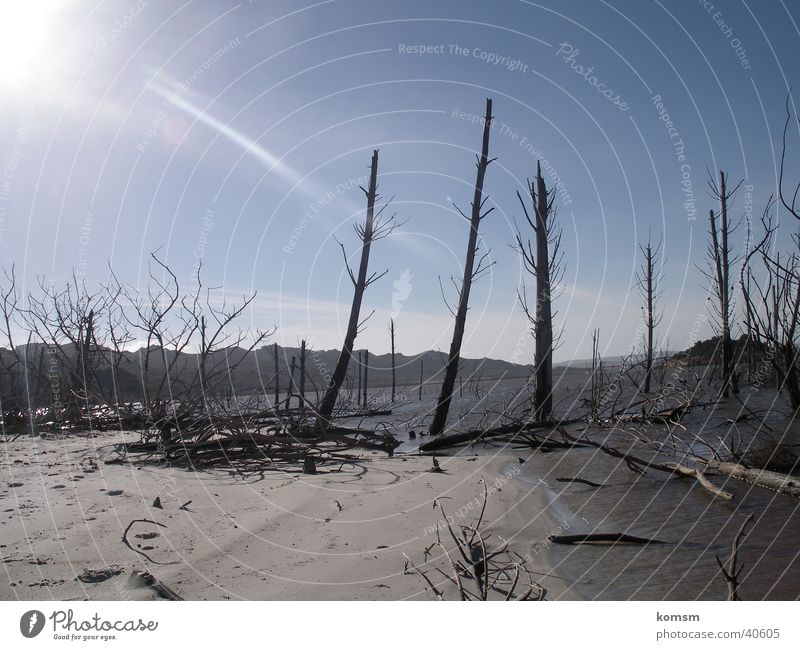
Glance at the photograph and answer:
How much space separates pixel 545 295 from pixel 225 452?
28.3ft

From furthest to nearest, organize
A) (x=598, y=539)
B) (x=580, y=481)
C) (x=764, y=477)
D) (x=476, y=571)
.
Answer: (x=580, y=481) → (x=764, y=477) → (x=598, y=539) → (x=476, y=571)

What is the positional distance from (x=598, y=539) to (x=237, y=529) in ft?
8.73

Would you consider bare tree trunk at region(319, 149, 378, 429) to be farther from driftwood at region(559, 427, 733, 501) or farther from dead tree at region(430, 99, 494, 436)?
driftwood at region(559, 427, 733, 501)

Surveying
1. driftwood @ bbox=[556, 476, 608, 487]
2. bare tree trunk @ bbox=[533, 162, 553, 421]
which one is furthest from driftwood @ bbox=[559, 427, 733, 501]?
bare tree trunk @ bbox=[533, 162, 553, 421]

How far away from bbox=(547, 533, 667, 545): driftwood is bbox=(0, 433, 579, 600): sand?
13cm

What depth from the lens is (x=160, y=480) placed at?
219 inches

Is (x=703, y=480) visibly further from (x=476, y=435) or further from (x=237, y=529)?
(x=476, y=435)

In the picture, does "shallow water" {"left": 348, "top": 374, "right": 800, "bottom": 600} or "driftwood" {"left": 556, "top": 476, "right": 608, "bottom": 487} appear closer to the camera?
"shallow water" {"left": 348, "top": 374, "right": 800, "bottom": 600}

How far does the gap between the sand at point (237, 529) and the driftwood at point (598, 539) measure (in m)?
0.13

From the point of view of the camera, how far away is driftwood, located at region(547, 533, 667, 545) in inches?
152

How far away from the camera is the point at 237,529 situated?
3771mm

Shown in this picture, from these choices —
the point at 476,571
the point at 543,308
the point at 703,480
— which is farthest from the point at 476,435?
the point at 476,571
